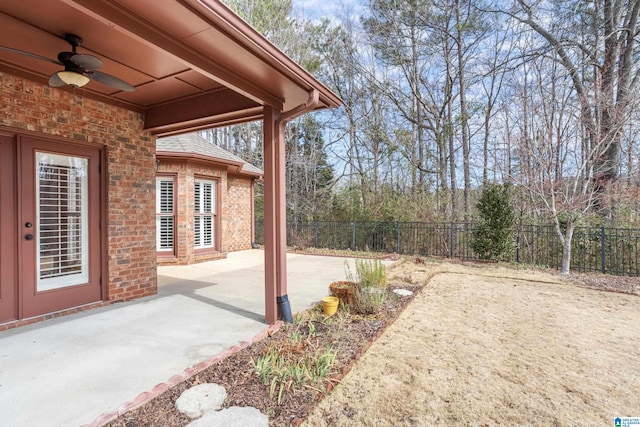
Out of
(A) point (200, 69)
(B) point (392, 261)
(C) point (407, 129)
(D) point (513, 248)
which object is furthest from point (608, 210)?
(A) point (200, 69)

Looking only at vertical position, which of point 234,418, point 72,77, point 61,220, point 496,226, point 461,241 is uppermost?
point 72,77

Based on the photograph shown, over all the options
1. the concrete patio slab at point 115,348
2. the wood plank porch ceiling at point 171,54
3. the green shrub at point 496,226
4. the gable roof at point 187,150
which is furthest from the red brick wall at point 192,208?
the green shrub at point 496,226

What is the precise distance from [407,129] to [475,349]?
38.2ft

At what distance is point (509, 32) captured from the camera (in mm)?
11820

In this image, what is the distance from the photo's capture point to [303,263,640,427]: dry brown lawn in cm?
215

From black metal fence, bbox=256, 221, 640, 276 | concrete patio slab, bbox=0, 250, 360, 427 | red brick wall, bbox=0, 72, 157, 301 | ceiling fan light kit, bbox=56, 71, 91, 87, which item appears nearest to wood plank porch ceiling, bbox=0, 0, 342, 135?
red brick wall, bbox=0, 72, 157, 301

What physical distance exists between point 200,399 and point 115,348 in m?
1.35

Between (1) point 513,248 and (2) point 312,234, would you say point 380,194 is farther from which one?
(1) point 513,248

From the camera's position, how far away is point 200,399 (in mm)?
2146

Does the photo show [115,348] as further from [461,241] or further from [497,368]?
[461,241]

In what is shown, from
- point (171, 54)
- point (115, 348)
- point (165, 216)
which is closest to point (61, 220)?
point (115, 348)

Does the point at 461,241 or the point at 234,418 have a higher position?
the point at 461,241

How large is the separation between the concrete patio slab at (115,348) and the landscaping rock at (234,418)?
2.03ft

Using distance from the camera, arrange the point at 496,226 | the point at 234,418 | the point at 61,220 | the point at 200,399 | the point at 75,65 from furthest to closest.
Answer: the point at 496,226 → the point at 61,220 → the point at 75,65 → the point at 200,399 → the point at 234,418
